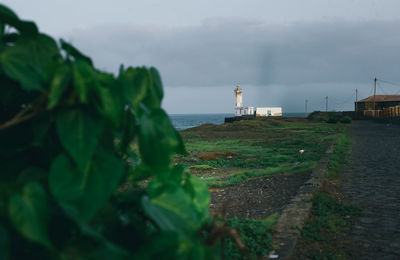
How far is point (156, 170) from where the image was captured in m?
0.95

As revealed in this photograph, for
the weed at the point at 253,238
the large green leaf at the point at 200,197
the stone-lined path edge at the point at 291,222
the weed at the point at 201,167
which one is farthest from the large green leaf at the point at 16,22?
the weed at the point at 201,167

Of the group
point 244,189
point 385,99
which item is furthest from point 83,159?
point 385,99

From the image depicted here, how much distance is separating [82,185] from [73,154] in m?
0.07

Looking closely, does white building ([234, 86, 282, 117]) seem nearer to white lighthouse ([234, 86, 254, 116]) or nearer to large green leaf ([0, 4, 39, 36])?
white lighthouse ([234, 86, 254, 116])

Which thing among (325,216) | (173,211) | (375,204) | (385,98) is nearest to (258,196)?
(325,216)

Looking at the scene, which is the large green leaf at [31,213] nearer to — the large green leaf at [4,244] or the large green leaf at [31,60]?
the large green leaf at [4,244]

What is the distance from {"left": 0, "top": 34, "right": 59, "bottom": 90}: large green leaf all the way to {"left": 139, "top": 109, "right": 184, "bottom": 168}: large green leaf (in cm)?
25

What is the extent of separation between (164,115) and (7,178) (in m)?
0.42

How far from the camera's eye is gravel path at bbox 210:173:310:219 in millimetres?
4895

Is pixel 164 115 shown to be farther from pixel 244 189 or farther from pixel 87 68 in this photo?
pixel 244 189

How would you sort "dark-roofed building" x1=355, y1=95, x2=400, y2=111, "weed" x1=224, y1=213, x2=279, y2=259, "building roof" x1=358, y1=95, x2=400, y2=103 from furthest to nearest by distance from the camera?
"building roof" x1=358, y1=95, x2=400, y2=103 → "dark-roofed building" x1=355, y1=95, x2=400, y2=111 → "weed" x1=224, y1=213, x2=279, y2=259

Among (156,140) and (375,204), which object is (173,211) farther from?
(375,204)

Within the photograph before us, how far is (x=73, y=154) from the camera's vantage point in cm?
81

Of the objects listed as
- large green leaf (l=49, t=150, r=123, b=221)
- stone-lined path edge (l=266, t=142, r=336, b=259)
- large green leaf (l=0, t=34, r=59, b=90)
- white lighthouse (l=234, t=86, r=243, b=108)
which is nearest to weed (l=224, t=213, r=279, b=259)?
stone-lined path edge (l=266, t=142, r=336, b=259)
